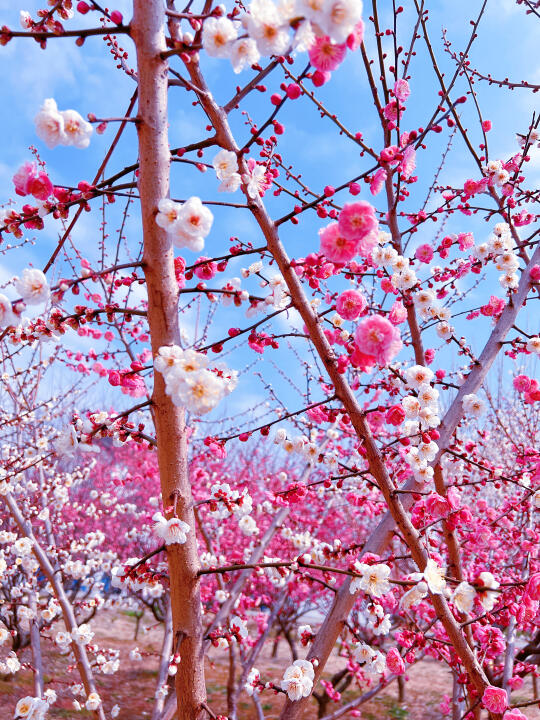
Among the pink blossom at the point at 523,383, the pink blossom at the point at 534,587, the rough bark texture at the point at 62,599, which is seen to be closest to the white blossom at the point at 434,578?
the pink blossom at the point at 534,587

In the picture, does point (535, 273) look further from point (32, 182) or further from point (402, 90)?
point (32, 182)

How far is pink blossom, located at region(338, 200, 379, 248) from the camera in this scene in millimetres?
1687

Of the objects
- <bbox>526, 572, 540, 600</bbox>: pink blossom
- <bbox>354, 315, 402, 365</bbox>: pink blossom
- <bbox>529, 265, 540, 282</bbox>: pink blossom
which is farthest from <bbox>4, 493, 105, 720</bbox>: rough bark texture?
<bbox>529, 265, 540, 282</bbox>: pink blossom

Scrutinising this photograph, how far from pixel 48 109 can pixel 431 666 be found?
563 inches

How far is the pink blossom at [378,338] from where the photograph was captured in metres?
1.82

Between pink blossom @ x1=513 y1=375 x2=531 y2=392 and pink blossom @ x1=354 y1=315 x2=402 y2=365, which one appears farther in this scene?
pink blossom @ x1=513 y1=375 x2=531 y2=392

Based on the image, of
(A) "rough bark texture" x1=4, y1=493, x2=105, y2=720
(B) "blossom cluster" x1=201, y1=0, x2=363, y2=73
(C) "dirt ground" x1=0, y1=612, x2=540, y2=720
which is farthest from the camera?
(C) "dirt ground" x1=0, y1=612, x2=540, y2=720

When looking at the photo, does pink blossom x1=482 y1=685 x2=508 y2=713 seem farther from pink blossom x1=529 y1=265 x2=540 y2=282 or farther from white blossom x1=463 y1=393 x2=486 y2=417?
pink blossom x1=529 y1=265 x2=540 y2=282

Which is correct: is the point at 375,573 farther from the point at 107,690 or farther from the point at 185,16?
the point at 107,690

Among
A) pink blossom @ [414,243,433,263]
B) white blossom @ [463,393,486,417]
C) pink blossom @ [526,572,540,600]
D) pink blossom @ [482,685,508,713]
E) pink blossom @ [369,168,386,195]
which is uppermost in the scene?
pink blossom @ [414,243,433,263]

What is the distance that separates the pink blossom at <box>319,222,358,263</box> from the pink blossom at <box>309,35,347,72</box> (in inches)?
18.9

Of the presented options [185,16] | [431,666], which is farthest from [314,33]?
[431,666]

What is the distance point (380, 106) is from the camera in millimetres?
3316

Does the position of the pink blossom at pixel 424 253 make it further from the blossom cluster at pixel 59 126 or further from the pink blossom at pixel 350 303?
the blossom cluster at pixel 59 126
